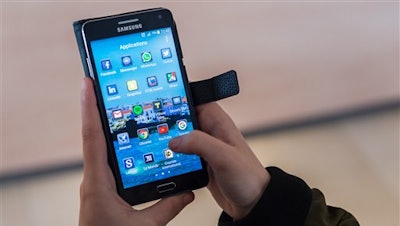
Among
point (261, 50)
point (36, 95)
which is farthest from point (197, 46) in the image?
point (36, 95)

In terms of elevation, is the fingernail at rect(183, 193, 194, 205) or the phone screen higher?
the phone screen

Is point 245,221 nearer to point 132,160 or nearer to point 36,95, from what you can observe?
point 132,160

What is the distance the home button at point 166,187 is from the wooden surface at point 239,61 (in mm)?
178


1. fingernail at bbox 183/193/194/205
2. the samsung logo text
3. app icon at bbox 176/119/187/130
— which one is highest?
the samsung logo text

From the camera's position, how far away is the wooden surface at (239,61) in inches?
27.4

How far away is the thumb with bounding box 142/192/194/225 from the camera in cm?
55

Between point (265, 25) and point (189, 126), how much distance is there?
0.23m

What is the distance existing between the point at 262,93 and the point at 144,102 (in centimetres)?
23

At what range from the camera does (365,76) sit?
79 centimetres

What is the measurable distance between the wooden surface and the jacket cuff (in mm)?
169

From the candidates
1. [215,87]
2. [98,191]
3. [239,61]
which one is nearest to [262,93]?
[239,61]

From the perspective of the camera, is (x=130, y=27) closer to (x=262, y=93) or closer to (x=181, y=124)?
(x=181, y=124)

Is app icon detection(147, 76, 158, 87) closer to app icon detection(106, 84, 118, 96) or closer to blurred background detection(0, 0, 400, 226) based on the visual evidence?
app icon detection(106, 84, 118, 96)

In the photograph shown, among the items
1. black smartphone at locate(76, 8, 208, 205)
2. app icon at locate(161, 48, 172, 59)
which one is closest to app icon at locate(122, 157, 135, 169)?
black smartphone at locate(76, 8, 208, 205)
